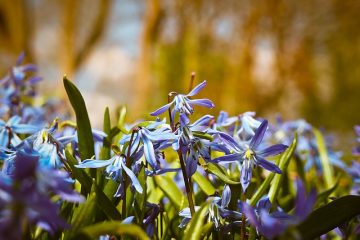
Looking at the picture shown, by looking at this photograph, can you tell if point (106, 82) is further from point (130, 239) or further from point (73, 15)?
point (130, 239)

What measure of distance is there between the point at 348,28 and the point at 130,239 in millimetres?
9680

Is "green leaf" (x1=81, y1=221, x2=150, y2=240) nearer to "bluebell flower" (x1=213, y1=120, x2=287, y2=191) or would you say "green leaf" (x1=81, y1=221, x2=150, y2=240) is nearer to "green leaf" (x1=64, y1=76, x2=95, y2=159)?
"bluebell flower" (x1=213, y1=120, x2=287, y2=191)

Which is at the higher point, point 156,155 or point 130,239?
point 156,155

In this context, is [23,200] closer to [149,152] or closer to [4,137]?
[149,152]

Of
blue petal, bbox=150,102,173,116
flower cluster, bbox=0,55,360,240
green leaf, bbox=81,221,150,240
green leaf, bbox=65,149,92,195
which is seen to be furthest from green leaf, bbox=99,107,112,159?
green leaf, bbox=81,221,150,240

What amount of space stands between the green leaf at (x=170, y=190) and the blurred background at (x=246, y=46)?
692 centimetres

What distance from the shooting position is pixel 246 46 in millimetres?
9312

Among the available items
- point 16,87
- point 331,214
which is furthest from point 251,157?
point 16,87

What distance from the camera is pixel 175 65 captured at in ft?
40.7

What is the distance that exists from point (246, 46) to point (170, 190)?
8.68 m

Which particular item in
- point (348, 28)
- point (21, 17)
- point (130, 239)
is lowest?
point (130, 239)

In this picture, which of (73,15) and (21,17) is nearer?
(21,17)

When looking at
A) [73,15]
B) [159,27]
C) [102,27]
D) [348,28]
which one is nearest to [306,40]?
[348,28]

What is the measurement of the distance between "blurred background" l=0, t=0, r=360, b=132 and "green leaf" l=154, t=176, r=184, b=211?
22.7 feet
